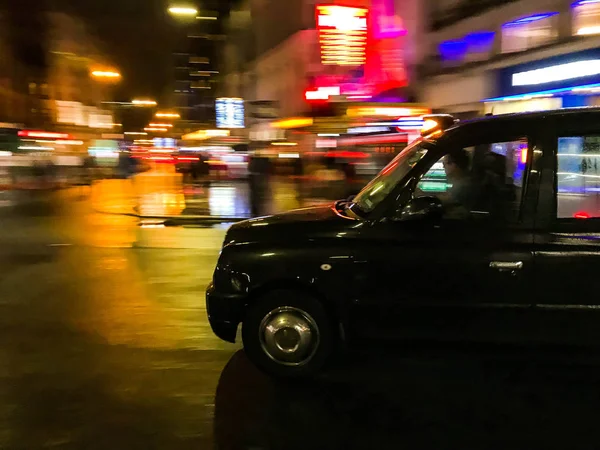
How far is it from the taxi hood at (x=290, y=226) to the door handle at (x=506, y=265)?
1.07 m

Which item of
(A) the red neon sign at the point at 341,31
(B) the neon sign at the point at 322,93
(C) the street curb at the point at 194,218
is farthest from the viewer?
(B) the neon sign at the point at 322,93

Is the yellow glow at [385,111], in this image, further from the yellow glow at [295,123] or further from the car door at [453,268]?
the car door at [453,268]

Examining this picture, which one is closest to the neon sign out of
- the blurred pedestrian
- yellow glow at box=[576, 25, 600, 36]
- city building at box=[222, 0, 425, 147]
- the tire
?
city building at box=[222, 0, 425, 147]

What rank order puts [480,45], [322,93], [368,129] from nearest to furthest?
1. [368,129]
2. [480,45]
3. [322,93]

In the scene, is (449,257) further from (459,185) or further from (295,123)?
(295,123)

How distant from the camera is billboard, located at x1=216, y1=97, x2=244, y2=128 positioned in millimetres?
53562

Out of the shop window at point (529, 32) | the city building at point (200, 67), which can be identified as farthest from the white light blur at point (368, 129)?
the city building at point (200, 67)

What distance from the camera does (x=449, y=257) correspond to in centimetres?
429

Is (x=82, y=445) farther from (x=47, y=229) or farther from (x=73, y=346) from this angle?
(x=47, y=229)

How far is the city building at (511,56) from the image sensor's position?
14766mm

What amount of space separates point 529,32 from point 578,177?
15.5 metres

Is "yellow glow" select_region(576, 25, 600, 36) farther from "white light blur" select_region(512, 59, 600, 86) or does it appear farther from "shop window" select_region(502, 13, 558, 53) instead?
"white light blur" select_region(512, 59, 600, 86)

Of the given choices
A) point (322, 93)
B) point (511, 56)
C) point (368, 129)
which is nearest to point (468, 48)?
point (511, 56)

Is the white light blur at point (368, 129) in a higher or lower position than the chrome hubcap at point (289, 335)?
higher
